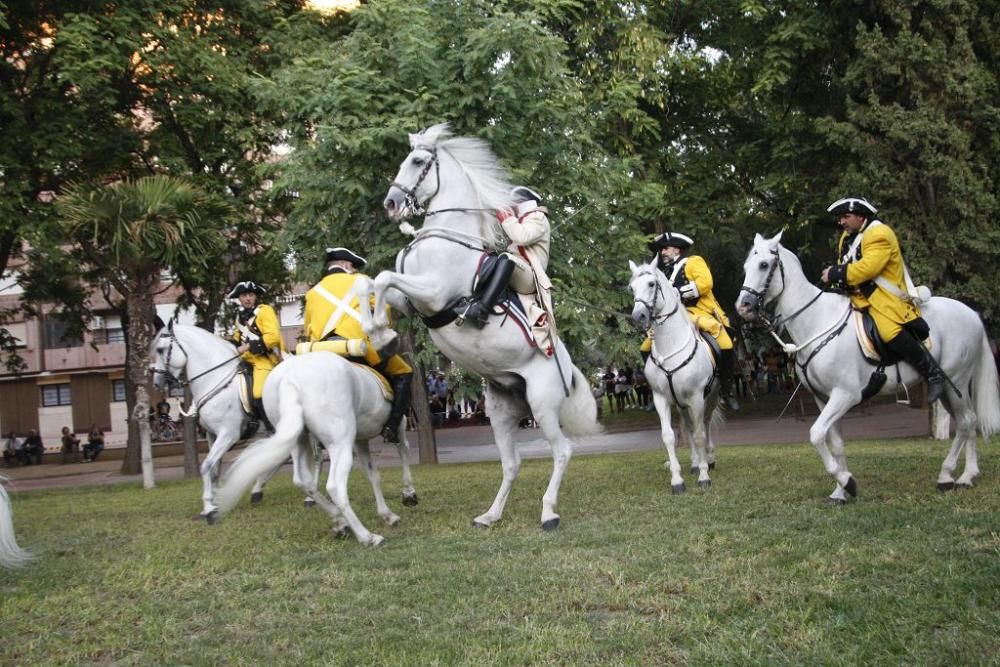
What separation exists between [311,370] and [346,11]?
17522 millimetres

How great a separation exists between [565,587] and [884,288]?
5.21m

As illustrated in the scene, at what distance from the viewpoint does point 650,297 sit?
12.5m

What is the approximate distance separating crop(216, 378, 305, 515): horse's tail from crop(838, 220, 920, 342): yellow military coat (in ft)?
18.1

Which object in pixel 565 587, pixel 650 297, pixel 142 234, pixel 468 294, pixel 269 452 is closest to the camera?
pixel 565 587

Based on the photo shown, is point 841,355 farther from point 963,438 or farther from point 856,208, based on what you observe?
point 963,438

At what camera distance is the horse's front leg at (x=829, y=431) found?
9.98 meters

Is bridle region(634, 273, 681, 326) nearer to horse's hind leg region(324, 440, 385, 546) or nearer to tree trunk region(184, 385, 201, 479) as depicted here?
horse's hind leg region(324, 440, 385, 546)

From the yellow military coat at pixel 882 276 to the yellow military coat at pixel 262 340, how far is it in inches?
293

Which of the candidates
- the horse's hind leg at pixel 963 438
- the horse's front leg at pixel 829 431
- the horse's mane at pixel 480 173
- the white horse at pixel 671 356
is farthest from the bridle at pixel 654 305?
the horse's hind leg at pixel 963 438

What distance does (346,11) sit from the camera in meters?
25.5

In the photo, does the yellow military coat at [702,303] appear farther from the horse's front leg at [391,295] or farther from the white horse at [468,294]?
the horse's front leg at [391,295]

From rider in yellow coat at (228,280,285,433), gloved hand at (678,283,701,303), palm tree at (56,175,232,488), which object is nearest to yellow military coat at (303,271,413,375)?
rider in yellow coat at (228,280,285,433)

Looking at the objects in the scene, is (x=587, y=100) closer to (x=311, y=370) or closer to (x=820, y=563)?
(x=311, y=370)

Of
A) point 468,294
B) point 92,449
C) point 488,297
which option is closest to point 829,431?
point 488,297
